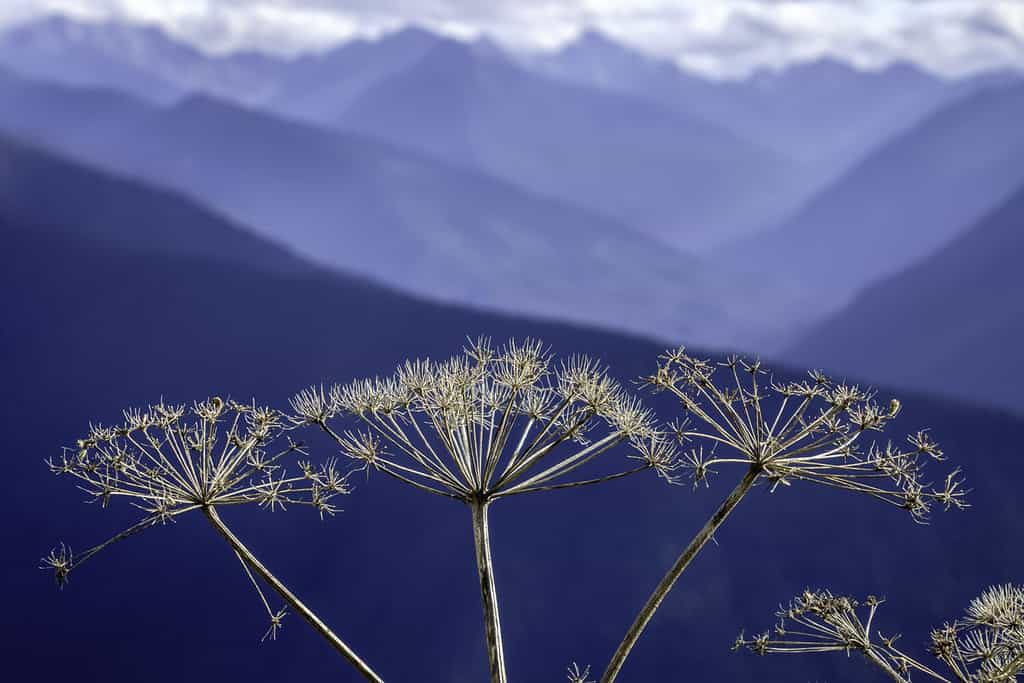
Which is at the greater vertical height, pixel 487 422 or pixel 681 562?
pixel 487 422

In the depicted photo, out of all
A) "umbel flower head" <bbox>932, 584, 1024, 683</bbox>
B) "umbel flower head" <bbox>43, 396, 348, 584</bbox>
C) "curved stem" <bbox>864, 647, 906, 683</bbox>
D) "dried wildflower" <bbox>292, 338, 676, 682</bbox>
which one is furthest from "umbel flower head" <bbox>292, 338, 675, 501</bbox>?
"umbel flower head" <bbox>932, 584, 1024, 683</bbox>

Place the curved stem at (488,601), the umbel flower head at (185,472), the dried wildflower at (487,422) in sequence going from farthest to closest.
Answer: the dried wildflower at (487,422), the umbel flower head at (185,472), the curved stem at (488,601)

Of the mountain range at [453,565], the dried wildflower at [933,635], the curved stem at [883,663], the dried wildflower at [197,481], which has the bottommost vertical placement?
the curved stem at [883,663]

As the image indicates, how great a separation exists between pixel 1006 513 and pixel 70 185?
124402mm

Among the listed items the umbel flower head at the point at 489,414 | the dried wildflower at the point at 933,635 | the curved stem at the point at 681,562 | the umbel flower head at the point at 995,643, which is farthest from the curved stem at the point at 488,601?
the umbel flower head at the point at 995,643

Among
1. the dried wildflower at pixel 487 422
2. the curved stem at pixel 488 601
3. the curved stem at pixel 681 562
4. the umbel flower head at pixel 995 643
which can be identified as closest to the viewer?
the curved stem at pixel 681 562

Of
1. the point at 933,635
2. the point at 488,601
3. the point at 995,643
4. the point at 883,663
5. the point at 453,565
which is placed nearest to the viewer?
the point at 488,601

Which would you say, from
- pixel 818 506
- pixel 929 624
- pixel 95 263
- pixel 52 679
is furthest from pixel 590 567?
pixel 95 263

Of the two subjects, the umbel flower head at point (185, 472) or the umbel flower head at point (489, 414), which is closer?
the umbel flower head at point (185, 472)

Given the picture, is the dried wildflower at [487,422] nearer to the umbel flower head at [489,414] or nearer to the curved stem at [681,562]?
the umbel flower head at [489,414]

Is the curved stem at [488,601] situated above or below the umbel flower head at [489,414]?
below

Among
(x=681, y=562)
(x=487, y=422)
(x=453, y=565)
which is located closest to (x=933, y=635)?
(x=681, y=562)

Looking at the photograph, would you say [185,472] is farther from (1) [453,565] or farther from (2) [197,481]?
(1) [453,565]

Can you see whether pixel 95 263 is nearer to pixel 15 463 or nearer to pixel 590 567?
pixel 15 463
